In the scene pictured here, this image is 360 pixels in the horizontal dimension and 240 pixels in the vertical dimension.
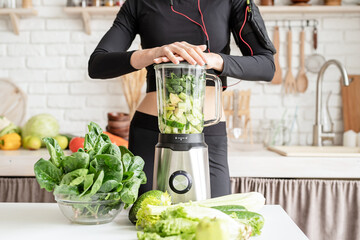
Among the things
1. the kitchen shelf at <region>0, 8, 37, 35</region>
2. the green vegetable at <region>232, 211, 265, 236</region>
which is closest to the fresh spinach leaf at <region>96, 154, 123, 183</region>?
the green vegetable at <region>232, 211, 265, 236</region>

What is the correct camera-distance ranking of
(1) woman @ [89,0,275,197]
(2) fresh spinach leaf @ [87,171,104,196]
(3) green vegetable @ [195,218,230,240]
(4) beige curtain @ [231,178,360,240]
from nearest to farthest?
(3) green vegetable @ [195,218,230,240]
(2) fresh spinach leaf @ [87,171,104,196]
(1) woman @ [89,0,275,197]
(4) beige curtain @ [231,178,360,240]

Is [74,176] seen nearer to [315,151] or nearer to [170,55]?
[170,55]

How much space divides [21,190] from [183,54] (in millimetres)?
1377

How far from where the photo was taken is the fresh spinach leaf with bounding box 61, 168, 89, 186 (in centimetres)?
74

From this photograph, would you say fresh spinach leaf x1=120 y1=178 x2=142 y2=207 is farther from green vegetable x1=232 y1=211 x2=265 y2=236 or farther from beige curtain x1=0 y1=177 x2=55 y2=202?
beige curtain x1=0 y1=177 x2=55 y2=202

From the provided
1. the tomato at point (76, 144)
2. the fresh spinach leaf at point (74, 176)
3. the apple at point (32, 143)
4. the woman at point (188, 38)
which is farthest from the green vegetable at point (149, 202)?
the apple at point (32, 143)

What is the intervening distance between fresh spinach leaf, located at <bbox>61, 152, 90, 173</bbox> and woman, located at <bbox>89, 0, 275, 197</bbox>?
0.46 metres

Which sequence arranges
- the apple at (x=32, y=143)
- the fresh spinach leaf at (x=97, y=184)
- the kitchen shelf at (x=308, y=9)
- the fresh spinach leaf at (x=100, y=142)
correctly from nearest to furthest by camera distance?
the fresh spinach leaf at (x=97, y=184), the fresh spinach leaf at (x=100, y=142), the apple at (x=32, y=143), the kitchen shelf at (x=308, y=9)

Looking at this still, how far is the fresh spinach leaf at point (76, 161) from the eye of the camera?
29.8 inches

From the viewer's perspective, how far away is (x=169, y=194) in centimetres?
88

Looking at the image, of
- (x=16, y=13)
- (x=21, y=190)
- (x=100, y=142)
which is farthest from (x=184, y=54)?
(x=16, y=13)

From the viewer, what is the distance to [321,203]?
6.17 ft

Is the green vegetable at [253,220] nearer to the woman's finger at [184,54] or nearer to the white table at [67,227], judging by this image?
the white table at [67,227]

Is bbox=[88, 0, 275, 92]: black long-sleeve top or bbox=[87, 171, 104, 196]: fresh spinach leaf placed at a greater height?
bbox=[88, 0, 275, 92]: black long-sleeve top
